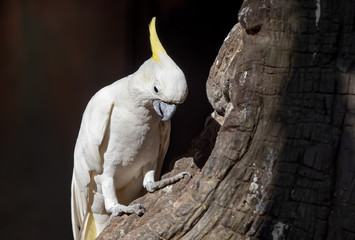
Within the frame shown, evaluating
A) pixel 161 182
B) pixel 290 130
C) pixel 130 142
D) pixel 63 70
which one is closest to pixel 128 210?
pixel 161 182

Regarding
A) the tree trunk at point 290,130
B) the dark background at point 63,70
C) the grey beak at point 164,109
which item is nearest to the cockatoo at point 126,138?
the grey beak at point 164,109

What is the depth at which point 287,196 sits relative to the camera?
156cm

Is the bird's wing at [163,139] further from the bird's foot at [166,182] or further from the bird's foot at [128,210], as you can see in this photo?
the bird's foot at [128,210]

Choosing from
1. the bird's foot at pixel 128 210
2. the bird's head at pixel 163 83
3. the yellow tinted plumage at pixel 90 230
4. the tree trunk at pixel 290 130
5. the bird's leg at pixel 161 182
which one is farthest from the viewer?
the yellow tinted plumage at pixel 90 230

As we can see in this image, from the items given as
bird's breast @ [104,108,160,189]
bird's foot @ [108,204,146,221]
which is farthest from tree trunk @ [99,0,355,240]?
bird's breast @ [104,108,160,189]

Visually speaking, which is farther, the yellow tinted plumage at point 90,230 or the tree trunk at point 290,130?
the yellow tinted plumage at point 90,230

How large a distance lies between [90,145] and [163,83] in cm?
51

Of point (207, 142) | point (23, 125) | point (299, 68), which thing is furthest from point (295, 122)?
point (23, 125)

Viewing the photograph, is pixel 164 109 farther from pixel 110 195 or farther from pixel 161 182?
pixel 110 195

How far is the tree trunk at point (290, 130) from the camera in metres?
1.53

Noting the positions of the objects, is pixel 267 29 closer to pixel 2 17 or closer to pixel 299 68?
pixel 299 68

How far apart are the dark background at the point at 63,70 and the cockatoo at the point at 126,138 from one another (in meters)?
0.69

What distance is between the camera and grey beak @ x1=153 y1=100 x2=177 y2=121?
198 centimetres

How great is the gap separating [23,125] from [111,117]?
1.02 meters
